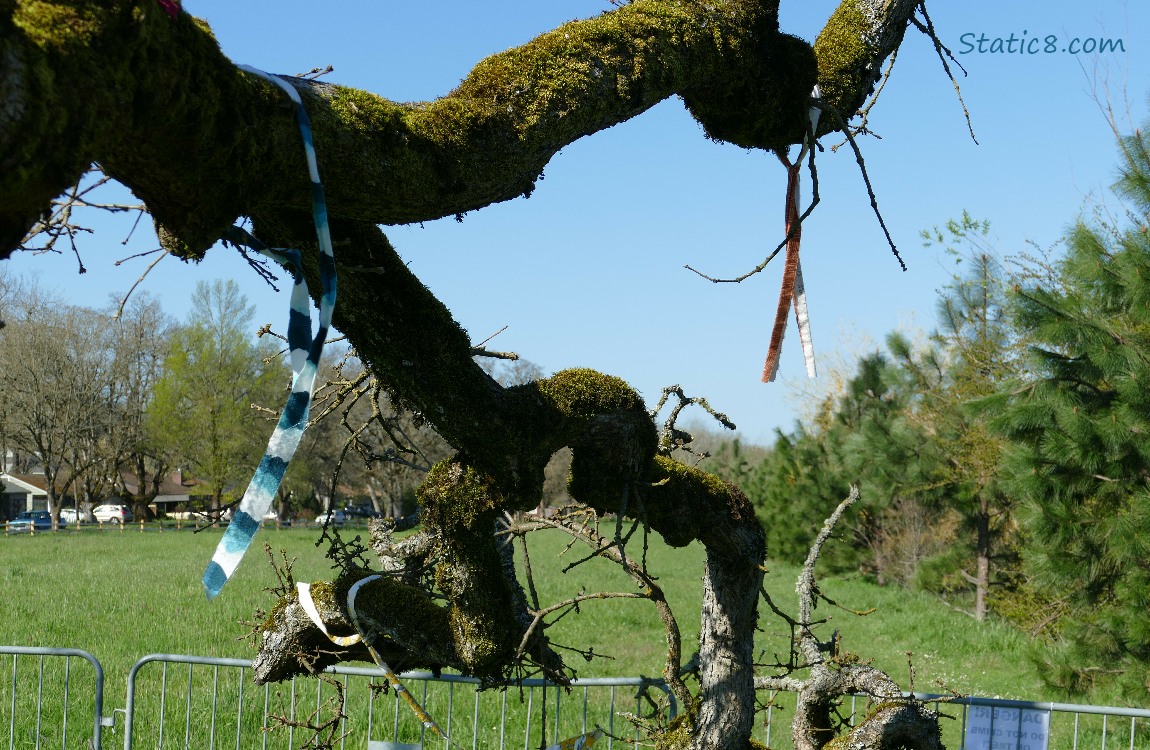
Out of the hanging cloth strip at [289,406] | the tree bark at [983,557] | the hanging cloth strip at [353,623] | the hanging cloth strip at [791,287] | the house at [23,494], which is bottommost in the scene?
the house at [23,494]

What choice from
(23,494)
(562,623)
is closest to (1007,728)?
(562,623)

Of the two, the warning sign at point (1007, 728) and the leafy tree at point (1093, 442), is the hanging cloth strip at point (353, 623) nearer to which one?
the warning sign at point (1007, 728)

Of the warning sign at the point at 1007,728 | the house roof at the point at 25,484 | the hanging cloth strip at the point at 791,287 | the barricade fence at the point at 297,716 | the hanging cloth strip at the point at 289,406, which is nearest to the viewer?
the hanging cloth strip at the point at 289,406

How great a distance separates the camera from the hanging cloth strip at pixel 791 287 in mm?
3314

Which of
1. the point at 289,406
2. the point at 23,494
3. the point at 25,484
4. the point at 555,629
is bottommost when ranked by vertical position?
the point at 23,494

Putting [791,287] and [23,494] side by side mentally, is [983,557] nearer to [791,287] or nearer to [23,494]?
[791,287]

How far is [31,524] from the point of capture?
40594 mm

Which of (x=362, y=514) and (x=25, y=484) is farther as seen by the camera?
(x=25, y=484)

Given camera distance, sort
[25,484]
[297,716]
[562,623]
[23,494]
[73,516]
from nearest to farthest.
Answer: [297,716], [562,623], [73,516], [25,484], [23,494]

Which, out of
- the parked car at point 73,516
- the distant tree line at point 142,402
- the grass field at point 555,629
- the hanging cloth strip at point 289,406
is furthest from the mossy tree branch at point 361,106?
the parked car at point 73,516

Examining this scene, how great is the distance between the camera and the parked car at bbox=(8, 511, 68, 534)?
40.4 metres

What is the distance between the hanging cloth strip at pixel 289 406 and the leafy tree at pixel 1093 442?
26.5ft

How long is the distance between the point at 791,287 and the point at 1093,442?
6698 millimetres

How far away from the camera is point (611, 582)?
2286 centimetres
